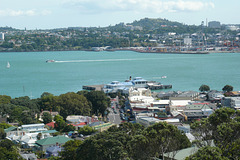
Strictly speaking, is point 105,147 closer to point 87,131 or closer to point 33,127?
point 87,131

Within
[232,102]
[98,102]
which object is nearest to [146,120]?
[98,102]

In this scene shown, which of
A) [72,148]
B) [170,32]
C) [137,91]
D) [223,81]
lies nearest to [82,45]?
[170,32]

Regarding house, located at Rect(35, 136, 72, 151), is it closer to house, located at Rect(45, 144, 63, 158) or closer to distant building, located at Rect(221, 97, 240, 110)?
Answer: house, located at Rect(45, 144, 63, 158)

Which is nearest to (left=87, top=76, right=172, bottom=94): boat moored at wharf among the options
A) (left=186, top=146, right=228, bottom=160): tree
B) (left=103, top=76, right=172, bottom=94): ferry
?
(left=103, top=76, right=172, bottom=94): ferry

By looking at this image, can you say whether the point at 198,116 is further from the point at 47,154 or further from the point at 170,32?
the point at 170,32

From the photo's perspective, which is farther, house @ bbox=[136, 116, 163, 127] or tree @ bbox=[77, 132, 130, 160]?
house @ bbox=[136, 116, 163, 127]

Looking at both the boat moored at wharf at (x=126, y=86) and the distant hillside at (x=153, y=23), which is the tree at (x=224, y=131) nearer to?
the boat moored at wharf at (x=126, y=86)

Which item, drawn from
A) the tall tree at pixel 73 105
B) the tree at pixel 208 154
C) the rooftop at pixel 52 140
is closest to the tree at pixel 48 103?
the tall tree at pixel 73 105

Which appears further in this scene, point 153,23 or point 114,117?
point 153,23
